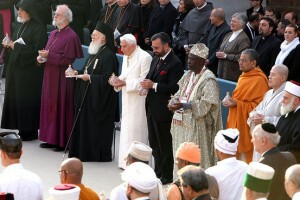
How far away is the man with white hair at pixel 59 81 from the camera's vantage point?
13.8 m

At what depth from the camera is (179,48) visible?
14758 mm

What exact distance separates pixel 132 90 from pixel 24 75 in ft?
8.42

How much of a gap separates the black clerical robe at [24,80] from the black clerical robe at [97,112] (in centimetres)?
130

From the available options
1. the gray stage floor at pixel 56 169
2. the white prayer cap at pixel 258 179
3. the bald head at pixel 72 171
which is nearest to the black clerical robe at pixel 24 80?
the gray stage floor at pixel 56 169

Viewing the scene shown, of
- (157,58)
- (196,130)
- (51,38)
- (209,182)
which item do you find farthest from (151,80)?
(209,182)

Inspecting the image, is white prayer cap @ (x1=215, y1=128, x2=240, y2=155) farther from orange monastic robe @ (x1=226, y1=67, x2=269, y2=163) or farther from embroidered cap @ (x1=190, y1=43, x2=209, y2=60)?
embroidered cap @ (x1=190, y1=43, x2=209, y2=60)

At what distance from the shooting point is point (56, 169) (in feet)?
42.6

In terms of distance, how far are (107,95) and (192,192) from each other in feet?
19.0

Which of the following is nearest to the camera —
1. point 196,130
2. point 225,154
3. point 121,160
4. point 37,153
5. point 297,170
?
point 297,170

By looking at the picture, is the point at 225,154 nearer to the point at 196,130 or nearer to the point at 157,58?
the point at 196,130

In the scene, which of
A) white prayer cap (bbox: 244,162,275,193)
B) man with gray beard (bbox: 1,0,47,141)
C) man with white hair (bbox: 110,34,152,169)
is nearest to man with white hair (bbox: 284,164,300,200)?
white prayer cap (bbox: 244,162,275,193)

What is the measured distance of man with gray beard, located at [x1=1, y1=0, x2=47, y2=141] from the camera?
14320 millimetres

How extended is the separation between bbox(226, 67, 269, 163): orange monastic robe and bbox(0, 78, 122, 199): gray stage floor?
1875 millimetres

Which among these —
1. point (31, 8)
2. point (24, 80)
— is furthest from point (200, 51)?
point (24, 80)
